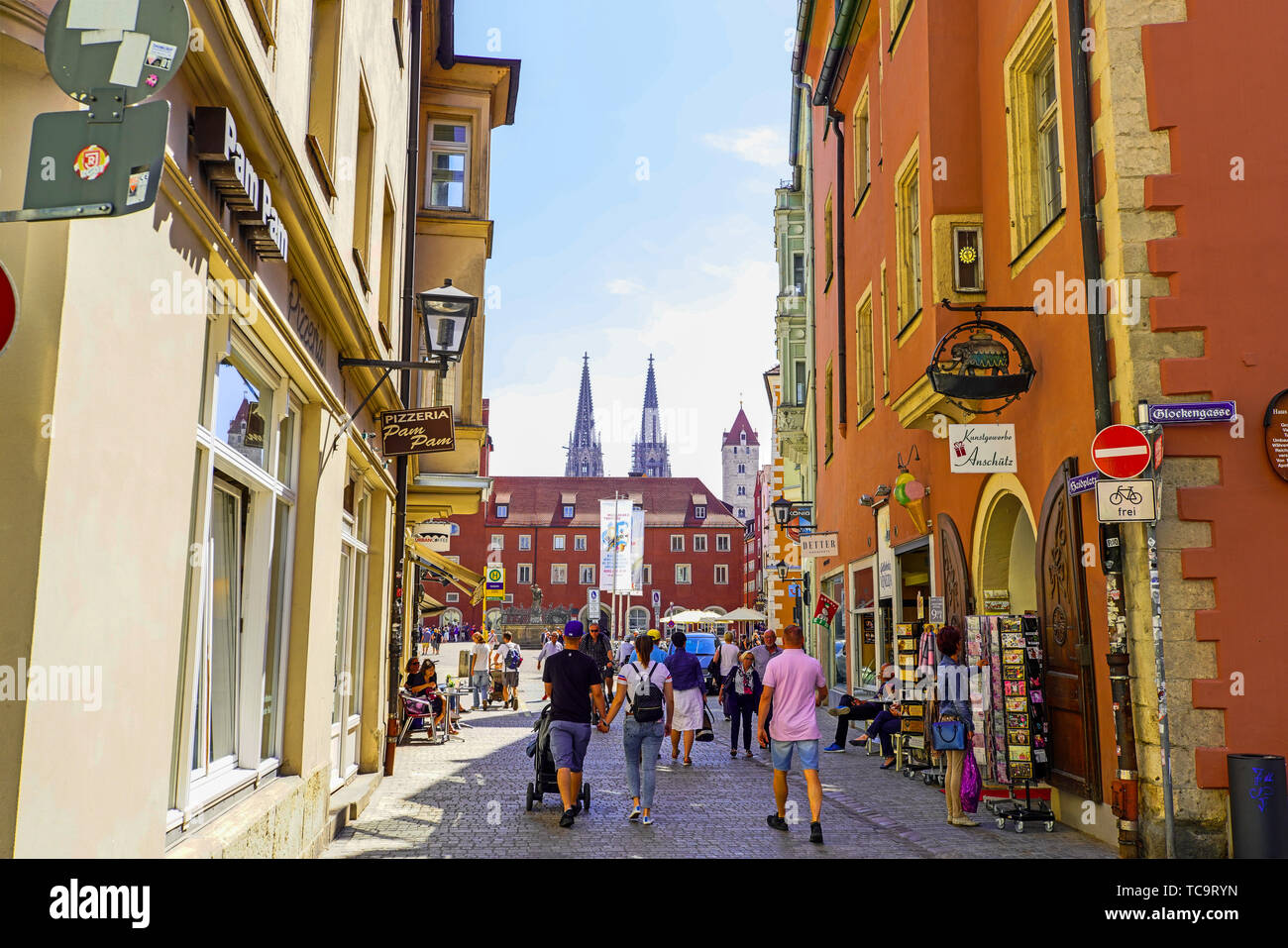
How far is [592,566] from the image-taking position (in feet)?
289

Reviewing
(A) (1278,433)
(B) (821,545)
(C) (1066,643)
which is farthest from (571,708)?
(B) (821,545)

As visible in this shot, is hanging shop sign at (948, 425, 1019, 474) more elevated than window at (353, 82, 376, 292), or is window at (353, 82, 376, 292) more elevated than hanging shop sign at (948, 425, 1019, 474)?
window at (353, 82, 376, 292)

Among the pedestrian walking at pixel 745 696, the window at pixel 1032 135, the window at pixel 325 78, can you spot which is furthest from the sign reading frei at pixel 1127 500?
the pedestrian walking at pixel 745 696

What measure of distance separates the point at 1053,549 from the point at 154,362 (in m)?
8.14

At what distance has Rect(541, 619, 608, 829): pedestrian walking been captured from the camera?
986 cm

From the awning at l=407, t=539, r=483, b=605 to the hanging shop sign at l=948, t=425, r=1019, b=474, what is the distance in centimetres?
1389

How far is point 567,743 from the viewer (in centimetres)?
994

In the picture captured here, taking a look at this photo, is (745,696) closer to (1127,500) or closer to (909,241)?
(909,241)

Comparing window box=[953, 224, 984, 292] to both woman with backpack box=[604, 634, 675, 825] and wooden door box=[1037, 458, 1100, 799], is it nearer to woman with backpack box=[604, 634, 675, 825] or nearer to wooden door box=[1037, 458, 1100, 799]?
wooden door box=[1037, 458, 1100, 799]

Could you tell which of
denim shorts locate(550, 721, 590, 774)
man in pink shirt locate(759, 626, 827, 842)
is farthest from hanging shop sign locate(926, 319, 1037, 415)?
denim shorts locate(550, 721, 590, 774)

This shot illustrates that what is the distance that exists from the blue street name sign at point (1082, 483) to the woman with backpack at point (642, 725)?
4061mm

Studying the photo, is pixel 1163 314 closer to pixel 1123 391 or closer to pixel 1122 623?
pixel 1123 391

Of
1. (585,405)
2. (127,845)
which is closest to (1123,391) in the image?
(127,845)
